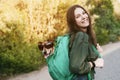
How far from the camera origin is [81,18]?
11.4 feet

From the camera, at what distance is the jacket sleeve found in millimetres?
3254

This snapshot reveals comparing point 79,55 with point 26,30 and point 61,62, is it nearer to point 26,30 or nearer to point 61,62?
point 61,62

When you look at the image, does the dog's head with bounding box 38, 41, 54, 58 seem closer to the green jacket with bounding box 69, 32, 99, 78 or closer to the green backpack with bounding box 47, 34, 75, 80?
the green backpack with bounding box 47, 34, 75, 80

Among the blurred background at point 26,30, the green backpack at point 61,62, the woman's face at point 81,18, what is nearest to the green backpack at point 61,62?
the green backpack at point 61,62

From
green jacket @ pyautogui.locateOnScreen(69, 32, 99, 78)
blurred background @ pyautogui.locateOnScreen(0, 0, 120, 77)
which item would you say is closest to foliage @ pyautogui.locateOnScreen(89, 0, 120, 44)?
blurred background @ pyautogui.locateOnScreen(0, 0, 120, 77)

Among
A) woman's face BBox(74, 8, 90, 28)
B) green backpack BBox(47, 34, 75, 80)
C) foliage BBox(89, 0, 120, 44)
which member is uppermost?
woman's face BBox(74, 8, 90, 28)

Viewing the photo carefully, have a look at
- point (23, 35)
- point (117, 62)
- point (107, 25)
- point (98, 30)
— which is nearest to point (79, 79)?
point (23, 35)

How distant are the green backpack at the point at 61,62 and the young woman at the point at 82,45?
0.15 feet

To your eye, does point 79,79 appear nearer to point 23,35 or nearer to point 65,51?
point 65,51

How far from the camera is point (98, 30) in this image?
1844cm

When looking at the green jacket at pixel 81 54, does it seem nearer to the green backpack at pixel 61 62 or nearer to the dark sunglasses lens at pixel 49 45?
the green backpack at pixel 61 62

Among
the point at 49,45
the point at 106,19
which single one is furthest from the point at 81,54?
the point at 106,19

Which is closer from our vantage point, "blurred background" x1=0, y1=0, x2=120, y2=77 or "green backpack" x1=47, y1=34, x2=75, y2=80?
"green backpack" x1=47, y1=34, x2=75, y2=80

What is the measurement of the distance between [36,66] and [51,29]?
2472 mm
